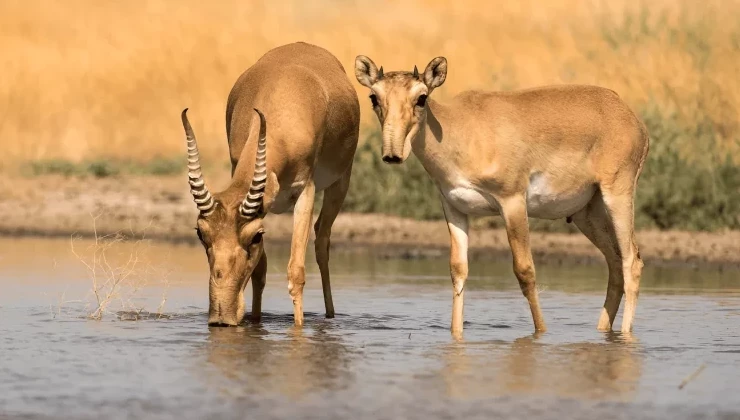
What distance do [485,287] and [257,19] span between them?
22657mm

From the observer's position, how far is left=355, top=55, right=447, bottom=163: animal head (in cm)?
1223

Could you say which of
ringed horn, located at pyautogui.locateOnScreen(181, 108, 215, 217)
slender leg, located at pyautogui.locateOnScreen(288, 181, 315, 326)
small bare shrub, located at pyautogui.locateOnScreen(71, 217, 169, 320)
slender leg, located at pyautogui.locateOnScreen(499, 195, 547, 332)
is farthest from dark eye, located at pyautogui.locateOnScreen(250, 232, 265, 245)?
slender leg, located at pyautogui.locateOnScreen(499, 195, 547, 332)

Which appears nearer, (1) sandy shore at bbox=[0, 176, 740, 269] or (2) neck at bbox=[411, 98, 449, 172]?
(2) neck at bbox=[411, 98, 449, 172]

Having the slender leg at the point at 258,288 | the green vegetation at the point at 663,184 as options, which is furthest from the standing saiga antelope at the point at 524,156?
the green vegetation at the point at 663,184

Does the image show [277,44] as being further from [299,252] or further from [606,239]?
[299,252]

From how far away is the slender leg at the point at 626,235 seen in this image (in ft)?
45.4

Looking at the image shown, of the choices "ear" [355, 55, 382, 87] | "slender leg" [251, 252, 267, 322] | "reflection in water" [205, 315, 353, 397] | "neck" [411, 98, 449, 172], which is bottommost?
"reflection in water" [205, 315, 353, 397]

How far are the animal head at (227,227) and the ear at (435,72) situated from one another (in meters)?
1.33

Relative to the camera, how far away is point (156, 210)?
78.1 ft

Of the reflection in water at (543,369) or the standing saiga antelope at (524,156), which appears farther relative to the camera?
the standing saiga antelope at (524,156)

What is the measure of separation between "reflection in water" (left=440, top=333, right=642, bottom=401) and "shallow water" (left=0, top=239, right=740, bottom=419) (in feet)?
0.07

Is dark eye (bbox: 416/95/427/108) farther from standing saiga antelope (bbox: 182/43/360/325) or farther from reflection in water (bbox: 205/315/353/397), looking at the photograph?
reflection in water (bbox: 205/315/353/397)

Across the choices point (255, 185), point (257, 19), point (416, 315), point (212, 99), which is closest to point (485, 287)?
point (416, 315)

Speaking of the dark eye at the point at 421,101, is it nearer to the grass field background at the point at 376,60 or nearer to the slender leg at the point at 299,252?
the slender leg at the point at 299,252
